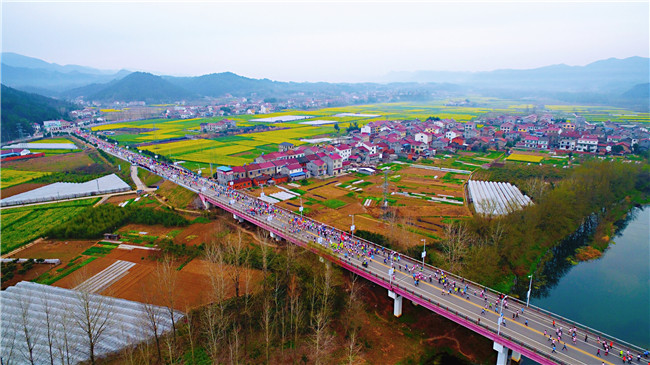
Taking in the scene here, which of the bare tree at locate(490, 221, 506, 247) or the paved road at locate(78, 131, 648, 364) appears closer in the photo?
the paved road at locate(78, 131, 648, 364)

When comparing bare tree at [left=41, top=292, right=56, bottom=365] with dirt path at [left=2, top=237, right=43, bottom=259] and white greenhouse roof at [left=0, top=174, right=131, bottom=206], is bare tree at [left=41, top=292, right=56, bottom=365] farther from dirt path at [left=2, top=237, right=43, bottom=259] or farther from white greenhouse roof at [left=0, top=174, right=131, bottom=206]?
white greenhouse roof at [left=0, top=174, right=131, bottom=206]

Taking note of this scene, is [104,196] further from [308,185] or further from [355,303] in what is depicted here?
[355,303]

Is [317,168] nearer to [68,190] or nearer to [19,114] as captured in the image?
[68,190]

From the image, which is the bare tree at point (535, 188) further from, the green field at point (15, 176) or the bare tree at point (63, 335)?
the green field at point (15, 176)

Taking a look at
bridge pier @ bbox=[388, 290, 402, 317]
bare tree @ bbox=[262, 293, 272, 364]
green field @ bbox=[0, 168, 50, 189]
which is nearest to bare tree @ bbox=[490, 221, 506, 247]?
bridge pier @ bbox=[388, 290, 402, 317]

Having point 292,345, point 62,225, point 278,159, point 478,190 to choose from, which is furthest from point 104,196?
point 478,190
